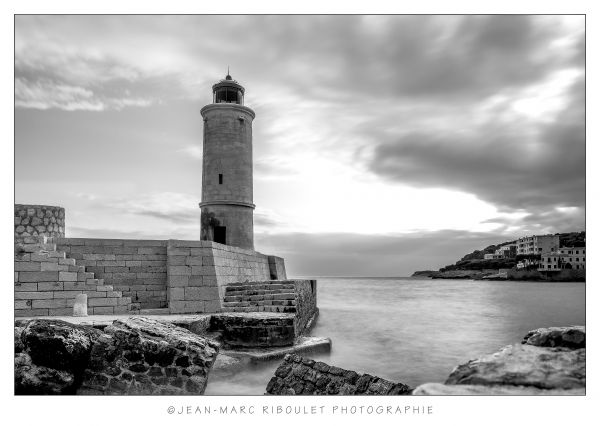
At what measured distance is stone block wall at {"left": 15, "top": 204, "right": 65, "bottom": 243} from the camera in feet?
34.0

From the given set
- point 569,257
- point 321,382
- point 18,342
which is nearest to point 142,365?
point 18,342

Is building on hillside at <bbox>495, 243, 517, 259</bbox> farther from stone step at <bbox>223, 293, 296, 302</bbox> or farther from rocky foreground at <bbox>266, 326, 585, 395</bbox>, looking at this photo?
rocky foreground at <bbox>266, 326, 585, 395</bbox>

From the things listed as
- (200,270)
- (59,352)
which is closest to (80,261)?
(200,270)

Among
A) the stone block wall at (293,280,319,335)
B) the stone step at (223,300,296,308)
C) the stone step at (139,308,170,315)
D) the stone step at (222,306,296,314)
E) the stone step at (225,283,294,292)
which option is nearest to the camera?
the stone step at (139,308,170,315)

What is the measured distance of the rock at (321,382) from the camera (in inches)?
200

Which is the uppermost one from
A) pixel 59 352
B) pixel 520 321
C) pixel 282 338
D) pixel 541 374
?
pixel 541 374

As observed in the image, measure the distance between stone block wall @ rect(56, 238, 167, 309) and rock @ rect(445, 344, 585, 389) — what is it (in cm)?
854

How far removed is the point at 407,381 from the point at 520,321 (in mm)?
16995

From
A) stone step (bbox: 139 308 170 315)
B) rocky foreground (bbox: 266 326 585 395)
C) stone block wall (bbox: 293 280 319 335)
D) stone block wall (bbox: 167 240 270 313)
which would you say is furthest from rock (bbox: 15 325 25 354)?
stone block wall (bbox: 293 280 319 335)

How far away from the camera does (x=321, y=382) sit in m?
5.35

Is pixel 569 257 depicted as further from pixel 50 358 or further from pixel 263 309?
pixel 50 358

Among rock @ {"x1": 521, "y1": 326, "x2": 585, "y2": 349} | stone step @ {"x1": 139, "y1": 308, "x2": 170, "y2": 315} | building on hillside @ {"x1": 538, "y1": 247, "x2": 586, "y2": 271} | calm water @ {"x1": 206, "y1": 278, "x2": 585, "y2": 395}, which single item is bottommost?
calm water @ {"x1": 206, "y1": 278, "x2": 585, "y2": 395}
